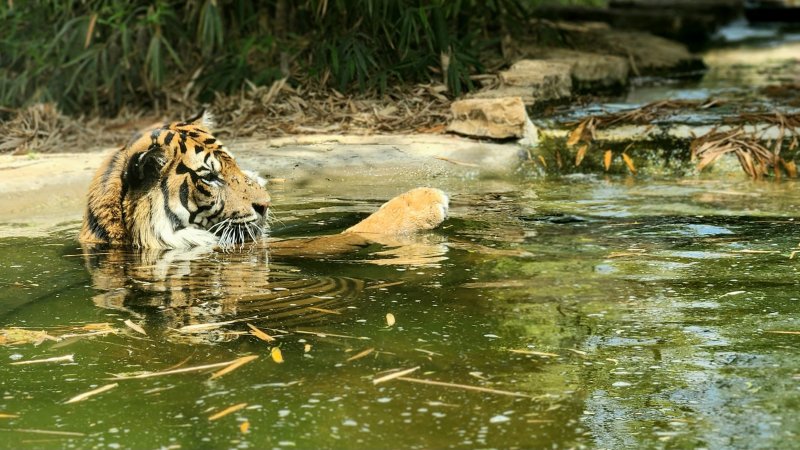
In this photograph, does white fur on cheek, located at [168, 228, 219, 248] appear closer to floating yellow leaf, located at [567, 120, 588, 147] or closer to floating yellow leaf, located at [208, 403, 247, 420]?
floating yellow leaf, located at [208, 403, 247, 420]

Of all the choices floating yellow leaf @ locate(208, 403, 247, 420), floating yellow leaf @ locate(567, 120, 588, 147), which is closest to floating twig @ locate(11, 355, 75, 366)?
floating yellow leaf @ locate(208, 403, 247, 420)

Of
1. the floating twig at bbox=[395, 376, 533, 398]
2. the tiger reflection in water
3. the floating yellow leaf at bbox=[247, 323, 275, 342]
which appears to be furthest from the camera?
the tiger reflection in water

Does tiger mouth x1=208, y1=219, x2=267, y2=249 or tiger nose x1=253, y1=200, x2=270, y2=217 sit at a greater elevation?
tiger nose x1=253, y1=200, x2=270, y2=217

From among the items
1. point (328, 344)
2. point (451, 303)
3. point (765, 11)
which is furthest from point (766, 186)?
point (765, 11)

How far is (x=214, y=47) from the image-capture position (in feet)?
25.4

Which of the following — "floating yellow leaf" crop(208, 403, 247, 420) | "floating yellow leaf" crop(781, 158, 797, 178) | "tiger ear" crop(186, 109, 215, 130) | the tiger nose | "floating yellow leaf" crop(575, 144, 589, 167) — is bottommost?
"floating yellow leaf" crop(781, 158, 797, 178)

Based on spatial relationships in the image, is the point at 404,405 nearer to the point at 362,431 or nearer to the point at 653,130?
the point at 362,431

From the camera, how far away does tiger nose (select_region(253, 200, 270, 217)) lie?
13.5 ft

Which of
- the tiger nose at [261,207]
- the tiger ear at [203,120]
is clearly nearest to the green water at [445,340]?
the tiger nose at [261,207]

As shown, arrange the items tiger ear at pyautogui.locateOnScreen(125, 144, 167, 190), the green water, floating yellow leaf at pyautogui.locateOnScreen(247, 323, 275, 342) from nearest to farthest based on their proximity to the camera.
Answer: the green water < floating yellow leaf at pyautogui.locateOnScreen(247, 323, 275, 342) < tiger ear at pyautogui.locateOnScreen(125, 144, 167, 190)

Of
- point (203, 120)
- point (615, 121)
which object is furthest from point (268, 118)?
point (203, 120)

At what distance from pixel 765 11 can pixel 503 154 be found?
963 cm

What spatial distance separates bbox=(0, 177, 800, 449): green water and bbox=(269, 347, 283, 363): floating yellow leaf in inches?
0.9

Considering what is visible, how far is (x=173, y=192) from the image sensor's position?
4082 millimetres
